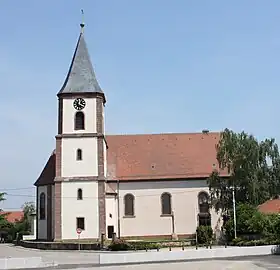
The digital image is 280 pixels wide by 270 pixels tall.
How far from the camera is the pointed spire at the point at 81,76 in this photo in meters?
54.2

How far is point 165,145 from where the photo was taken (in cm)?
6091

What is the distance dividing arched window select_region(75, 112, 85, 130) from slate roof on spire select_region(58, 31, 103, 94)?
2462 mm

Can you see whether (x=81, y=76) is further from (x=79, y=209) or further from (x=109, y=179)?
(x=79, y=209)

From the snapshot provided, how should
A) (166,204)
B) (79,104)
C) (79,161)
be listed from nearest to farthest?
1. (79,161)
2. (79,104)
3. (166,204)

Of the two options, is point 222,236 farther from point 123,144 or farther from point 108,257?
point 108,257

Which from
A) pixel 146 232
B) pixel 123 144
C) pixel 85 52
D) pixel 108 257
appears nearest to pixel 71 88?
pixel 85 52

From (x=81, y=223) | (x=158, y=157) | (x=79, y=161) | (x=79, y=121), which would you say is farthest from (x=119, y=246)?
(x=158, y=157)

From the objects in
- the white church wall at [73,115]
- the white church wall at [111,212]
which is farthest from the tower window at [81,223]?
the white church wall at [73,115]

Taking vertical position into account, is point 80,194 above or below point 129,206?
above

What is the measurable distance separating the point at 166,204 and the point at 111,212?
608 centimetres

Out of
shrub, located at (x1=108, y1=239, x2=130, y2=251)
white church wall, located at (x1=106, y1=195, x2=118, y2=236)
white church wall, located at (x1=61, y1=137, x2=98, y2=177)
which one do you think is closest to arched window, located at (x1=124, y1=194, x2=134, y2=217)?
white church wall, located at (x1=106, y1=195, x2=118, y2=236)

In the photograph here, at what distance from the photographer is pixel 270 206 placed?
5456cm

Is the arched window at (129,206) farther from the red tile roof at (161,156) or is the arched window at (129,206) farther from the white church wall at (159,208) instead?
the red tile roof at (161,156)

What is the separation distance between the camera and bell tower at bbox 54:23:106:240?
51688 mm
